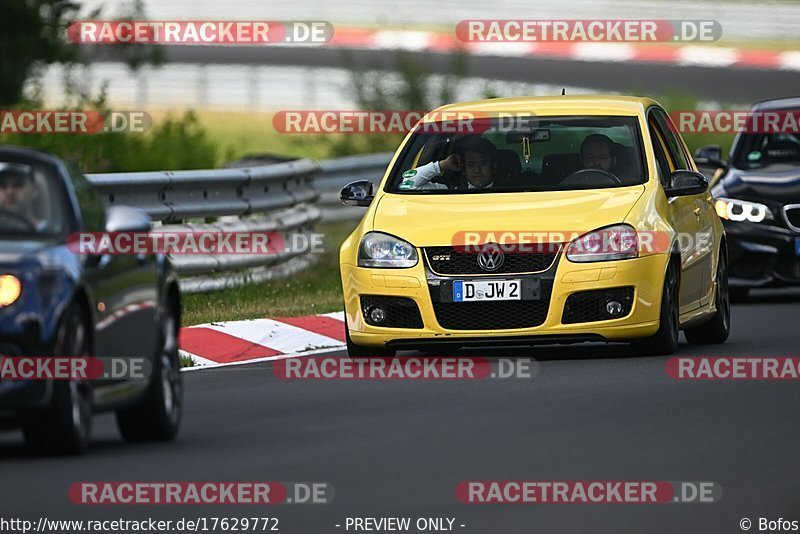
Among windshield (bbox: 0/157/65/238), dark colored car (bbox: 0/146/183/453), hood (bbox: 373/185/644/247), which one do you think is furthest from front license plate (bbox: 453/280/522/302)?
windshield (bbox: 0/157/65/238)

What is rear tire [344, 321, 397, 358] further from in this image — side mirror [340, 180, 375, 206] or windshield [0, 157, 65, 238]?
windshield [0, 157, 65, 238]

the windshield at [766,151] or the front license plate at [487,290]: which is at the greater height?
the front license plate at [487,290]

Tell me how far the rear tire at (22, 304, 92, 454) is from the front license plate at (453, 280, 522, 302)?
4359mm

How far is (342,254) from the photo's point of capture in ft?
47.8

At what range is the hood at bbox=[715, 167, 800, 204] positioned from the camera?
19109 mm

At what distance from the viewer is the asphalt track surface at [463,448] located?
27.8ft

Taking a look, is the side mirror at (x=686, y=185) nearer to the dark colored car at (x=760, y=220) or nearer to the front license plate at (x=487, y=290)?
the front license plate at (x=487, y=290)

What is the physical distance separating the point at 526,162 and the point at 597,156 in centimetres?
45

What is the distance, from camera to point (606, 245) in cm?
1404
